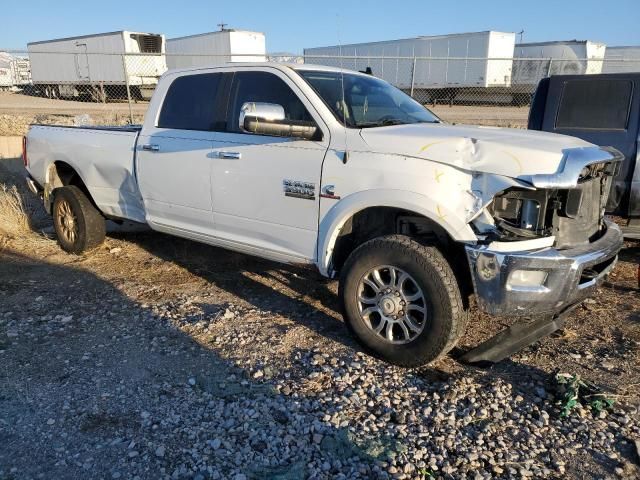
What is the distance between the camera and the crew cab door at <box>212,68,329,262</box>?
3836mm

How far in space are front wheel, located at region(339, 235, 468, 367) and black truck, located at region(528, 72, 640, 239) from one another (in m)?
2.94

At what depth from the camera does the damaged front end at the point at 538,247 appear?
10.0 ft

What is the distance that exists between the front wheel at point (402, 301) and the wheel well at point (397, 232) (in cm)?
19

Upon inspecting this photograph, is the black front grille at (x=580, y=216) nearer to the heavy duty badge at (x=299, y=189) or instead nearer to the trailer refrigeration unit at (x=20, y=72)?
the heavy duty badge at (x=299, y=189)

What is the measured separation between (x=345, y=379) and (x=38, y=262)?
13.7 feet

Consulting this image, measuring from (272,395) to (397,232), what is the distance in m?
1.41

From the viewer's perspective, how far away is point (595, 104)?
18.2 ft

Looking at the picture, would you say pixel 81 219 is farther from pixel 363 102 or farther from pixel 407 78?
pixel 407 78

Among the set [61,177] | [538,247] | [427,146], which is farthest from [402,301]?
[61,177]

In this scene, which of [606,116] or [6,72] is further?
[6,72]

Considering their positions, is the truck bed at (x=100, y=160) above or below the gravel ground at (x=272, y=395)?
above

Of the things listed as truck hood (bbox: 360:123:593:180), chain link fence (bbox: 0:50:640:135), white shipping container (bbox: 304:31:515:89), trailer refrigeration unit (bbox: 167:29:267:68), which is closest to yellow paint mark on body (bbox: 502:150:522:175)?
truck hood (bbox: 360:123:593:180)

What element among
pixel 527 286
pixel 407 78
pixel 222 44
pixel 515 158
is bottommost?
pixel 527 286

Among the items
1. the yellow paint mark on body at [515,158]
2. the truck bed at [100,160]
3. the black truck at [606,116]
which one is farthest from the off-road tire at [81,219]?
the black truck at [606,116]
